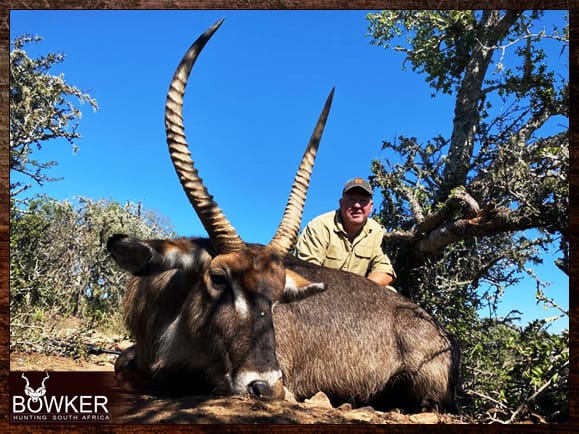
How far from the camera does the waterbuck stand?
4.03 m

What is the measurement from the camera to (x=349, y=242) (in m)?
7.39

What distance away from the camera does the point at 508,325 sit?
6918mm

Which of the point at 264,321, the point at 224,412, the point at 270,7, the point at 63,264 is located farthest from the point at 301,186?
the point at 63,264

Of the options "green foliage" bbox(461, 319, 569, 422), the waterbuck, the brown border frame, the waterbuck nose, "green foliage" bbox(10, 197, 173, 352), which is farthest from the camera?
"green foliage" bbox(10, 197, 173, 352)

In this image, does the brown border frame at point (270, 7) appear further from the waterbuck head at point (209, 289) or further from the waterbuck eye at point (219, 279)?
the waterbuck eye at point (219, 279)

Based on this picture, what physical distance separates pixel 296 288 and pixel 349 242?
2.88 meters

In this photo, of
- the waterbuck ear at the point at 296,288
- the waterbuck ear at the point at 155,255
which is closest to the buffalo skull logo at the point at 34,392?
the waterbuck ear at the point at 155,255

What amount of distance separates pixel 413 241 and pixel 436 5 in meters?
4.65

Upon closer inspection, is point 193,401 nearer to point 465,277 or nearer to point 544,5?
point 544,5

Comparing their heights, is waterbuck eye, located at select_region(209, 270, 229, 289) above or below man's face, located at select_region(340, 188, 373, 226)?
below

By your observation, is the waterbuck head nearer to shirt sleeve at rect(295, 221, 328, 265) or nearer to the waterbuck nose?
the waterbuck nose

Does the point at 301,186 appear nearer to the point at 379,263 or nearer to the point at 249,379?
the point at 249,379

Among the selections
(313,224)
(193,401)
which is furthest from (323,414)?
(313,224)

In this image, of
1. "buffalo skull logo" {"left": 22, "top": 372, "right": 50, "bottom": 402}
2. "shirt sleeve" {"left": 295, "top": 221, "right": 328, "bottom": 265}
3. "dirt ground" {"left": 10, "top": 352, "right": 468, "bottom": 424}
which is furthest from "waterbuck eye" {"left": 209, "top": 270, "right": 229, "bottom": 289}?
"shirt sleeve" {"left": 295, "top": 221, "right": 328, "bottom": 265}
